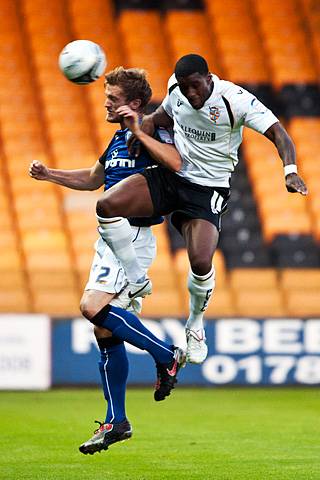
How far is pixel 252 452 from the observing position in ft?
28.5

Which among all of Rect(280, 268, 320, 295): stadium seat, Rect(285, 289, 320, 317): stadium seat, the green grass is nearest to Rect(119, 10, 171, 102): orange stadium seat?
Rect(280, 268, 320, 295): stadium seat

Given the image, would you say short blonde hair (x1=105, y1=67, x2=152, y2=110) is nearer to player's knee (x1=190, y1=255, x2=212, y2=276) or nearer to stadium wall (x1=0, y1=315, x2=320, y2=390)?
player's knee (x1=190, y1=255, x2=212, y2=276)

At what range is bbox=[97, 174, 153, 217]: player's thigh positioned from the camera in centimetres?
A: 692

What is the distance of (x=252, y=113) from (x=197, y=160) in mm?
530

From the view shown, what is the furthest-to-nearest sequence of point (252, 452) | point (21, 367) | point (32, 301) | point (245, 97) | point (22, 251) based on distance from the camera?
point (22, 251) → point (32, 301) → point (21, 367) → point (252, 452) → point (245, 97)

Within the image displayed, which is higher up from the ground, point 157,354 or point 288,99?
point 288,99

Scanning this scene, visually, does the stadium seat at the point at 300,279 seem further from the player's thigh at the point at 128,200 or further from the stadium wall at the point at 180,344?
the player's thigh at the point at 128,200

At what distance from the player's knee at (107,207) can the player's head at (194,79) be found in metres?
0.78

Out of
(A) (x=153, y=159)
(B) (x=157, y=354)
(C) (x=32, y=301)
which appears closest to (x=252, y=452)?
(B) (x=157, y=354)

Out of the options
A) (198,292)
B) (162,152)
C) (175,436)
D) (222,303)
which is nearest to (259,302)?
(222,303)

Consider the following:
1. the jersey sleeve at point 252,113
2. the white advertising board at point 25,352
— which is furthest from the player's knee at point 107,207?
the white advertising board at point 25,352

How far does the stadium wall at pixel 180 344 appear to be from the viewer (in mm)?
14117

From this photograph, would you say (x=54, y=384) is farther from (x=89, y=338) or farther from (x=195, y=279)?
(x=195, y=279)

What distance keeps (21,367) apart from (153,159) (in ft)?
24.1
